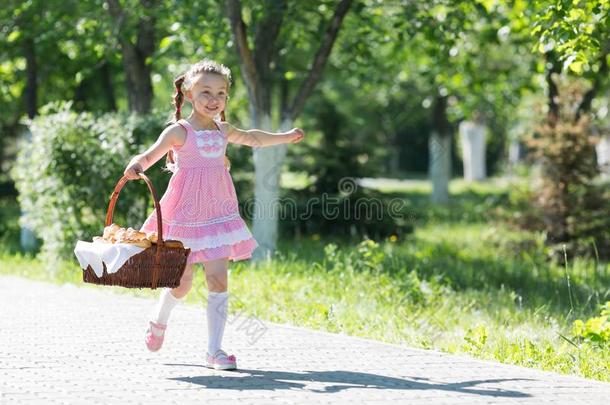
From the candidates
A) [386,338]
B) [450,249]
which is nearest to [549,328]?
[386,338]

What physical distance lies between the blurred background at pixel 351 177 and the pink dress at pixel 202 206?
1774 millimetres

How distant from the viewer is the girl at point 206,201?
231 inches

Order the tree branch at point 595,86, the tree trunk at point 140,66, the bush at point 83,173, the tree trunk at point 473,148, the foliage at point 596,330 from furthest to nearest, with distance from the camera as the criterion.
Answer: the tree trunk at point 473,148, the tree branch at point 595,86, the tree trunk at point 140,66, the bush at point 83,173, the foliage at point 596,330

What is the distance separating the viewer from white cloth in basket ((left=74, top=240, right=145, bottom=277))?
5.53 m

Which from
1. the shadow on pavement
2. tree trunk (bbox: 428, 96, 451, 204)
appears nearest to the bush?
the shadow on pavement

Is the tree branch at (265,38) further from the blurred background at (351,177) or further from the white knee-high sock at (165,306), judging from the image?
the white knee-high sock at (165,306)

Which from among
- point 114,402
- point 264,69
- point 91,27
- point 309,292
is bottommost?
point 114,402

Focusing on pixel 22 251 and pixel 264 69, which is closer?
pixel 264 69

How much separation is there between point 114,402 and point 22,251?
9.21 m

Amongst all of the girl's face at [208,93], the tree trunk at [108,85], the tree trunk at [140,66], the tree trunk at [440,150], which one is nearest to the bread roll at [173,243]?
the girl's face at [208,93]

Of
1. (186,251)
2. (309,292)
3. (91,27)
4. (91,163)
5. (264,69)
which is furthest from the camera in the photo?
(91,27)

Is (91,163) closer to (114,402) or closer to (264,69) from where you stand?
(264,69)

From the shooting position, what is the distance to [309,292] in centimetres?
874

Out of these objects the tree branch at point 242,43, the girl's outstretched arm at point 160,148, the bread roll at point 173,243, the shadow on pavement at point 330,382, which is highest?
the tree branch at point 242,43
